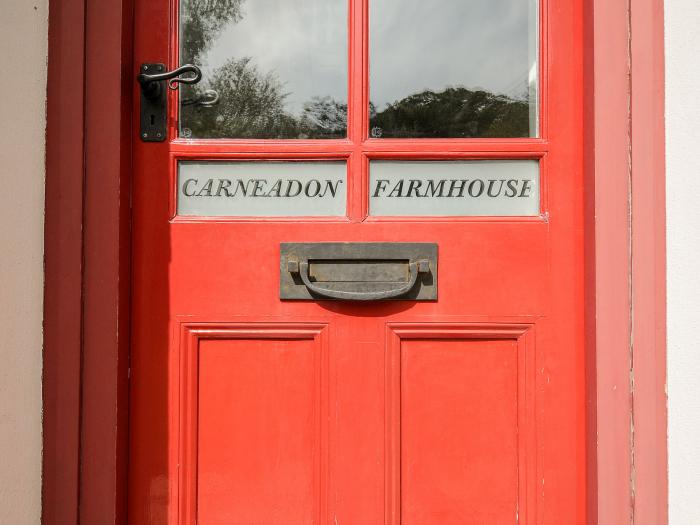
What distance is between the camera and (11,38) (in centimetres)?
113

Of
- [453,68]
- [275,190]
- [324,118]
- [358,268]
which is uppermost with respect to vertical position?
[453,68]

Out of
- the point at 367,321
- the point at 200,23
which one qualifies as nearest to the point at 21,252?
the point at 200,23

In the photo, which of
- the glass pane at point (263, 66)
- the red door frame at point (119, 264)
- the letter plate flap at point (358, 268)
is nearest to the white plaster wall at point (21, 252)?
the red door frame at point (119, 264)

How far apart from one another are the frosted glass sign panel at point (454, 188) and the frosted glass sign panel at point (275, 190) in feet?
0.31

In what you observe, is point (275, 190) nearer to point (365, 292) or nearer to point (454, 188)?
point (365, 292)

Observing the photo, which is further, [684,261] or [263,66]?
[263,66]

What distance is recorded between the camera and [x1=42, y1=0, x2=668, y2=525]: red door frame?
3.74 feet

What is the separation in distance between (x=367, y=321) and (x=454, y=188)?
382mm

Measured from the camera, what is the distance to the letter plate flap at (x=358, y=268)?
1.23m

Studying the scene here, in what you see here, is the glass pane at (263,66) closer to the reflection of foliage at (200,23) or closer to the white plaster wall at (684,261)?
the reflection of foliage at (200,23)

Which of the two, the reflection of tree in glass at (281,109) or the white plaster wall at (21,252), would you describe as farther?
the reflection of tree in glass at (281,109)

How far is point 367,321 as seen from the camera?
1.25 metres

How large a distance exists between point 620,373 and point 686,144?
0.52 m

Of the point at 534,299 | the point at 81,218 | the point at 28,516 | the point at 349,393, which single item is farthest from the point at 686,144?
the point at 28,516
